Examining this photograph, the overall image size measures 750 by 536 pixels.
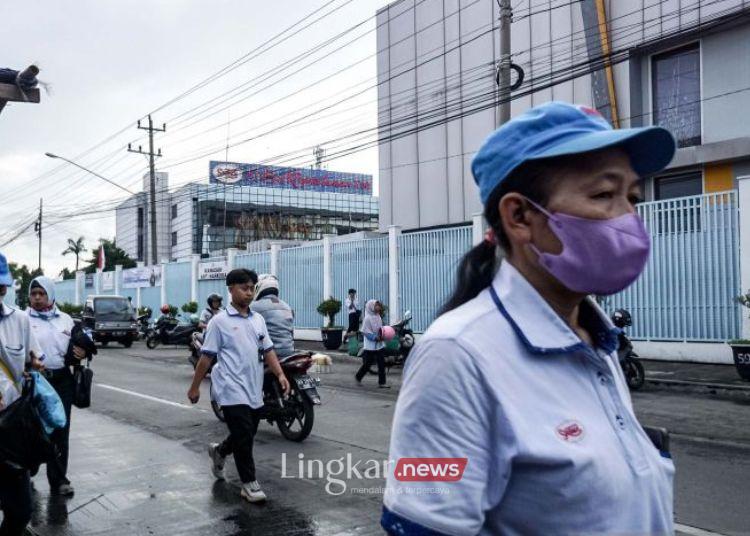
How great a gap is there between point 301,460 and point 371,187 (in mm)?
65734

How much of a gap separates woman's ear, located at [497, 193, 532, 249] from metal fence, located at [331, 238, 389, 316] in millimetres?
19798

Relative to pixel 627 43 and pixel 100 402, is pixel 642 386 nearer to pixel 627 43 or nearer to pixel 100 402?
pixel 100 402

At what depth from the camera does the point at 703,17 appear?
18.3 metres

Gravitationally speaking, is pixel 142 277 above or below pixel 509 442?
above

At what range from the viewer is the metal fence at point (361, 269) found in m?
21.6

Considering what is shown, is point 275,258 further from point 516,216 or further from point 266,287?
point 516,216

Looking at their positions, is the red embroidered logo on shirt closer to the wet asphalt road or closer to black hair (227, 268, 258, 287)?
the wet asphalt road

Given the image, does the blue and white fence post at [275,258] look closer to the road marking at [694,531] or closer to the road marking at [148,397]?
the road marking at [148,397]

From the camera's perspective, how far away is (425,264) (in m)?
20.0

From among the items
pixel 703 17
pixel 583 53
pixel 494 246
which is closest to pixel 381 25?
pixel 583 53

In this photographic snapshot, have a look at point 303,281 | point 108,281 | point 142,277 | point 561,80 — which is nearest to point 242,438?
point 561,80

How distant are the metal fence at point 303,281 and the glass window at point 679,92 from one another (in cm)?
1130

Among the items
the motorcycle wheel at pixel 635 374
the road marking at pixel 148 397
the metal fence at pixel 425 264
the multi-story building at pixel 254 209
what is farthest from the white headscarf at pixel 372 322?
the multi-story building at pixel 254 209

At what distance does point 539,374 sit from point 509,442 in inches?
5.7
